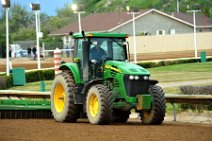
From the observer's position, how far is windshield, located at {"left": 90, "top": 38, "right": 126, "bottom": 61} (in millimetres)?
17391

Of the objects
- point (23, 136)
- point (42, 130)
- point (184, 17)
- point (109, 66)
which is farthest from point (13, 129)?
point (184, 17)

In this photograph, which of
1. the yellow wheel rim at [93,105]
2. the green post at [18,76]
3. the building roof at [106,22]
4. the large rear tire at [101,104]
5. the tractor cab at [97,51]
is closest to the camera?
the large rear tire at [101,104]

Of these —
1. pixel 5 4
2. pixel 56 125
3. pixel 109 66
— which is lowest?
pixel 56 125

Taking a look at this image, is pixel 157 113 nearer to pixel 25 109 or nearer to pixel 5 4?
pixel 25 109

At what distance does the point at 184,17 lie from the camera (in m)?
103

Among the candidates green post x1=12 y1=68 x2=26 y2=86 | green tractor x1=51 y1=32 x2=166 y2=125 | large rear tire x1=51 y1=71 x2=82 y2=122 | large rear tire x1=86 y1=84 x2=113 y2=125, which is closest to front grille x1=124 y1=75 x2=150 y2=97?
green tractor x1=51 y1=32 x2=166 y2=125

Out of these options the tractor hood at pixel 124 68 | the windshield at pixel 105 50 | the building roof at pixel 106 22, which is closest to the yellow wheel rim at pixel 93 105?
the tractor hood at pixel 124 68

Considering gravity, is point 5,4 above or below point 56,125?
above

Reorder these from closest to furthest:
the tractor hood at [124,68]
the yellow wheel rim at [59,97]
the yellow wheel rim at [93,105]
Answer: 1. the tractor hood at [124,68]
2. the yellow wheel rim at [93,105]
3. the yellow wheel rim at [59,97]

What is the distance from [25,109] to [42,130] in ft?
14.2

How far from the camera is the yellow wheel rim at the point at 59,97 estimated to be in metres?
18.2

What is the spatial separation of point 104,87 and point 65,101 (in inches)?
59.3

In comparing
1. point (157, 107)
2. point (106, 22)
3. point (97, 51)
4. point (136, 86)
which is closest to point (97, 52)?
point (97, 51)

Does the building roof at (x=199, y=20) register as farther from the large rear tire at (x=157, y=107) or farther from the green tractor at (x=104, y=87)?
the large rear tire at (x=157, y=107)
